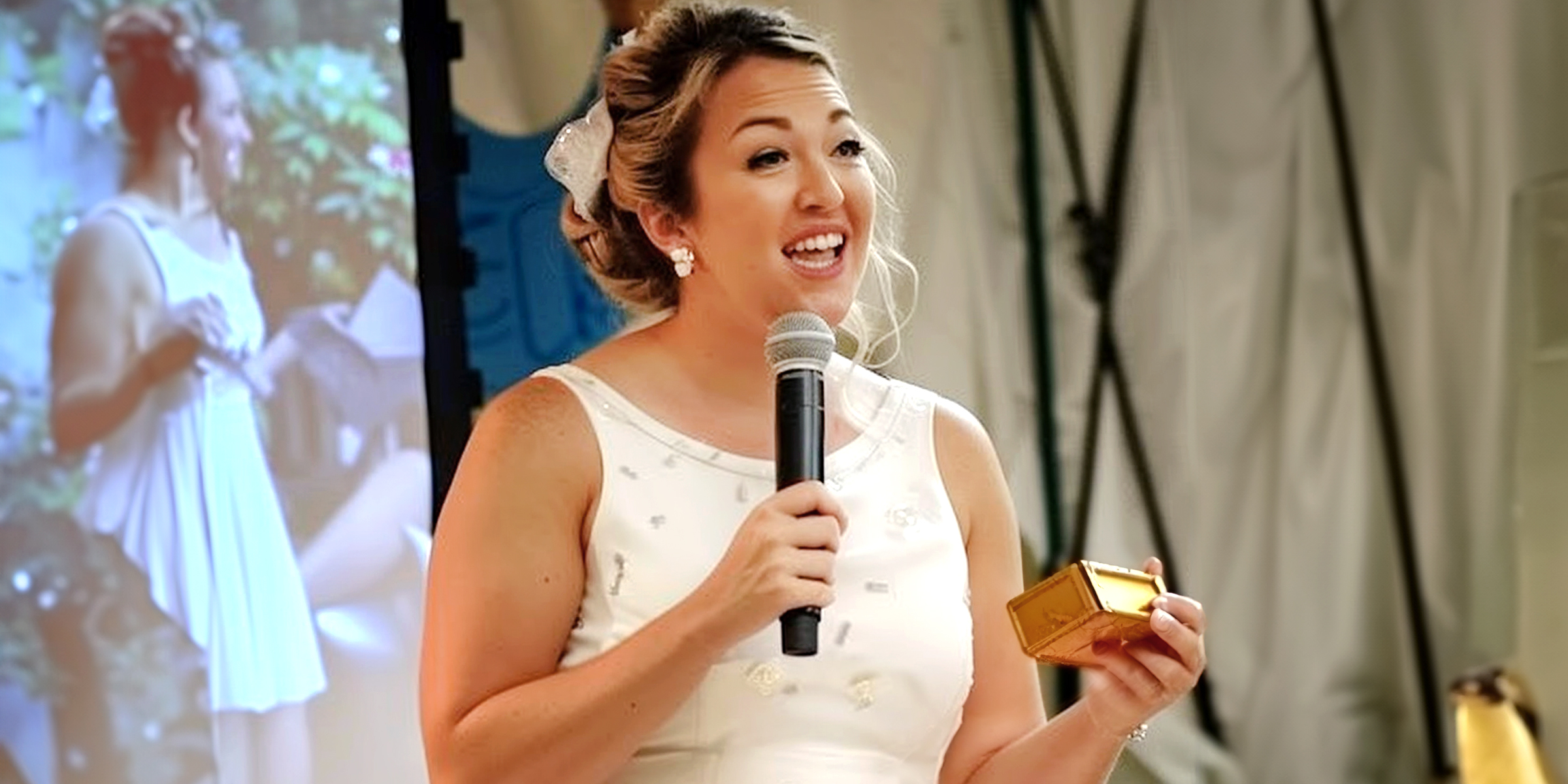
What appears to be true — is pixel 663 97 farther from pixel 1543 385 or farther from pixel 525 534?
pixel 1543 385

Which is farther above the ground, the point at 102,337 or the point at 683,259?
the point at 683,259

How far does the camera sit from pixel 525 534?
155 centimetres

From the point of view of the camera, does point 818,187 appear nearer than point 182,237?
Yes

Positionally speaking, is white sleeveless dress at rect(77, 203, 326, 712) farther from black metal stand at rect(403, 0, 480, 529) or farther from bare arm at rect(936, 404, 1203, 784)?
bare arm at rect(936, 404, 1203, 784)

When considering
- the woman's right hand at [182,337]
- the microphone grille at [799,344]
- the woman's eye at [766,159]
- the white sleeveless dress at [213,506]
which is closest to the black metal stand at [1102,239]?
the white sleeveless dress at [213,506]

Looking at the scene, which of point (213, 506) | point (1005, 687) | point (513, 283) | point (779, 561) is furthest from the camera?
point (213, 506)

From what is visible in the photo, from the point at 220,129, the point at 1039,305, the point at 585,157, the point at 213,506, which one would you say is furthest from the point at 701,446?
the point at 1039,305

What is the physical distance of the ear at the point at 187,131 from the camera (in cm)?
321

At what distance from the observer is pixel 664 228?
171 cm

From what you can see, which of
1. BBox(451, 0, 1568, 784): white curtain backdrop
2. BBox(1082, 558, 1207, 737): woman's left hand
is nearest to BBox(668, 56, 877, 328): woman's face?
BBox(1082, 558, 1207, 737): woman's left hand

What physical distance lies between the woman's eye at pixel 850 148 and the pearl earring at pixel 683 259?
0.47ft

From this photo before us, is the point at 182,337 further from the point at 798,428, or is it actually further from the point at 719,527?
the point at 798,428

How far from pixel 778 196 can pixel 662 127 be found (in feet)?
0.42

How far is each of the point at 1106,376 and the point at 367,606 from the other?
166 centimetres
